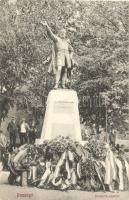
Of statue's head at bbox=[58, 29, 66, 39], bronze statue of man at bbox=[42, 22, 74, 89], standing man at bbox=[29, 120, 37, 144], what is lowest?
standing man at bbox=[29, 120, 37, 144]

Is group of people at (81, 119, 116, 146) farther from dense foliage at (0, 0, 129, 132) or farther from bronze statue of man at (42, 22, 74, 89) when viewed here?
bronze statue of man at (42, 22, 74, 89)

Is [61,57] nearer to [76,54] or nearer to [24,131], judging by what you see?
[76,54]

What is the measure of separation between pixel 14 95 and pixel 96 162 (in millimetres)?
2879

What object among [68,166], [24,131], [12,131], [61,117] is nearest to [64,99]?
[61,117]

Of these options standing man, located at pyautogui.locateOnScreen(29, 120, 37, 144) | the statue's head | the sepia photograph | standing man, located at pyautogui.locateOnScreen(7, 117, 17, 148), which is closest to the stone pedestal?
the sepia photograph

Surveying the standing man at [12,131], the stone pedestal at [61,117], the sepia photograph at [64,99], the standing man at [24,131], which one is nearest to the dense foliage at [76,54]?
the sepia photograph at [64,99]

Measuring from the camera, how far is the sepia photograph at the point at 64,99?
1069cm

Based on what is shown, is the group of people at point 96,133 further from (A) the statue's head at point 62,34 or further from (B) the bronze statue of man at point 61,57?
(A) the statue's head at point 62,34

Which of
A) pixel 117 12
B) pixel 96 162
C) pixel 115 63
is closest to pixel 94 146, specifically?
pixel 96 162

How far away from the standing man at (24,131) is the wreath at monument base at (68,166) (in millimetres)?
793

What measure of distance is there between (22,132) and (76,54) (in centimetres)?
226

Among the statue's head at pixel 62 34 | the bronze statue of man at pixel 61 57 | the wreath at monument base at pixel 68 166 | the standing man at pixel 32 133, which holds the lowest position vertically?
the wreath at monument base at pixel 68 166

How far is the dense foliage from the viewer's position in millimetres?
12523

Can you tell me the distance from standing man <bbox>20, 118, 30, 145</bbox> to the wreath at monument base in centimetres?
79
